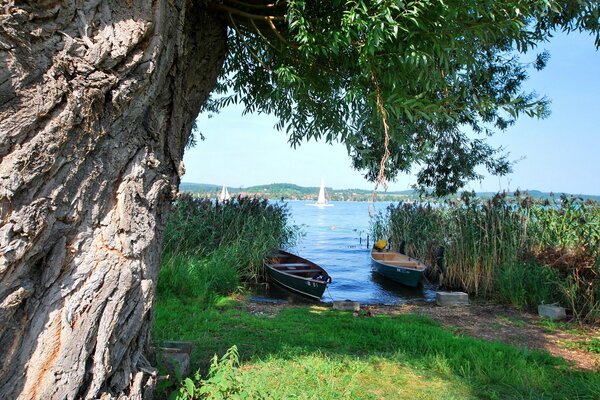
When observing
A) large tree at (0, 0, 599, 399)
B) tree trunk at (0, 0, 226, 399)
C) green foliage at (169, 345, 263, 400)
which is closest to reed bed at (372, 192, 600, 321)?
large tree at (0, 0, 599, 399)

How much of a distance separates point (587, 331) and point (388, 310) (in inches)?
134

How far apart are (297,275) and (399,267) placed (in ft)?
9.57

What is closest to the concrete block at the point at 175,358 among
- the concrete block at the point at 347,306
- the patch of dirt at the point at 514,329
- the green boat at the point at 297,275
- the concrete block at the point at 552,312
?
the patch of dirt at the point at 514,329

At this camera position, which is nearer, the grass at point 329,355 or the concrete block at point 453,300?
the grass at point 329,355

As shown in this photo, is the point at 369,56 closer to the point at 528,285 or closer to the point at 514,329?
the point at 514,329

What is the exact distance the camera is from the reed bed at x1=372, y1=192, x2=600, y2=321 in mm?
8016

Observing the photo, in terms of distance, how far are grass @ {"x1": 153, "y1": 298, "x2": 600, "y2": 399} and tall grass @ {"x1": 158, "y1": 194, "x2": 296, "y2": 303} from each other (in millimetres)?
1331

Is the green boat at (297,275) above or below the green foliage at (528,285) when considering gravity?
below

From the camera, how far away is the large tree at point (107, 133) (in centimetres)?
237

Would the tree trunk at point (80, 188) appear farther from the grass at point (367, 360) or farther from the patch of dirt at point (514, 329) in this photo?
the patch of dirt at point (514, 329)

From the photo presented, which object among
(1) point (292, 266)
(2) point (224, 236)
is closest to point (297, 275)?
(1) point (292, 266)

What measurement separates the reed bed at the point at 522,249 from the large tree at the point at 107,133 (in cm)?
533

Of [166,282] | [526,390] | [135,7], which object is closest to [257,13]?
[135,7]

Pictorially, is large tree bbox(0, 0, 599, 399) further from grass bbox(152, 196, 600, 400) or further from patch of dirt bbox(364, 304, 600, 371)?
patch of dirt bbox(364, 304, 600, 371)
